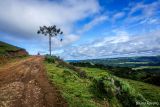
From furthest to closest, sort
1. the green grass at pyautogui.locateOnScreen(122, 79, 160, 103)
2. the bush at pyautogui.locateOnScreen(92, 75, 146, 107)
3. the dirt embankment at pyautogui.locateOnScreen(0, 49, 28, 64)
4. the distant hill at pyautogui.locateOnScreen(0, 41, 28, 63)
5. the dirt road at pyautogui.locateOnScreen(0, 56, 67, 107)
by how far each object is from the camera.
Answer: the green grass at pyautogui.locateOnScreen(122, 79, 160, 103) < the distant hill at pyautogui.locateOnScreen(0, 41, 28, 63) < the dirt embankment at pyautogui.locateOnScreen(0, 49, 28, 64) < the bush at pyautogui.locateOnScreen(92, 75, 146, 107) < the dirt road at pyautogui.locateOnScreen(0, 56, 67, 107)

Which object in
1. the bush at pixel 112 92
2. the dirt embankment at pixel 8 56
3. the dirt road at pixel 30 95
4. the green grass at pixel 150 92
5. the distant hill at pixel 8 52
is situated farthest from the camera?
the green grass at pixel 150 92

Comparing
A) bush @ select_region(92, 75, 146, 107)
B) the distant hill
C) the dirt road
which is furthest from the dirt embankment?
bush @ select_region(92, 75, 146, 107)

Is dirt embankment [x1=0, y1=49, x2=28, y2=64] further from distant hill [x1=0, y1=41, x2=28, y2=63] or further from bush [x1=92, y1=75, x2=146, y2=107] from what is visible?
bush [x1=92, y1=75, x2=146, y2=107]

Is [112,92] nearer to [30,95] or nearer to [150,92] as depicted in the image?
[30,95]

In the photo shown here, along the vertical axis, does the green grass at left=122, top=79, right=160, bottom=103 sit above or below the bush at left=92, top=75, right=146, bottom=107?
below

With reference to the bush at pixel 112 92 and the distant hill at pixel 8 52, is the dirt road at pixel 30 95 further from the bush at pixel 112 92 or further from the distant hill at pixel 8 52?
the distant hill at pixel 8 52

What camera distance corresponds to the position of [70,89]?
18531 mm

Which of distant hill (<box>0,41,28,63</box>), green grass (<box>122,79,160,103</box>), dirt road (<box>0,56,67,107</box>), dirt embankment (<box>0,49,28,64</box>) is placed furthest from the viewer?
green grass (<box>122,79,160,103</box>)

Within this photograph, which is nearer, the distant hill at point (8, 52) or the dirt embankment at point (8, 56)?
the dirt embankment at point (8, 56)

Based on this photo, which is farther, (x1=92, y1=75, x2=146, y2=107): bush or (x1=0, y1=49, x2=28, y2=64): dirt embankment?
(x1=0, y1=49, x2=28, y2=64): dirt embankment

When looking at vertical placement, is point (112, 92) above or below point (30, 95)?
below

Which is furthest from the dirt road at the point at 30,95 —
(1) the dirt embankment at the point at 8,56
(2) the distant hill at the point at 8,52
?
(2) the distant hill at the point at 8,52

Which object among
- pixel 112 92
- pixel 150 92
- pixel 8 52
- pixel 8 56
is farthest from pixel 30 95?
pixel 150 92

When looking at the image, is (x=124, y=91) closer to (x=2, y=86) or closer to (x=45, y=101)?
(x=45, y=101)
